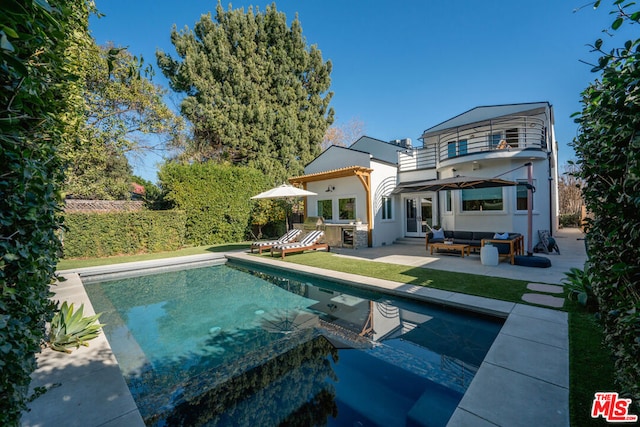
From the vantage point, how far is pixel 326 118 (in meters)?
25.5

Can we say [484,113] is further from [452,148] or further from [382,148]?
[382,148]

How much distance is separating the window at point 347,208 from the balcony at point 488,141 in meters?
3.66

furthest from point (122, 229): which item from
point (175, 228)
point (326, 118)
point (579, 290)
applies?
point (326, 118)

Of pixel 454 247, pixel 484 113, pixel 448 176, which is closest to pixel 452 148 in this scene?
pixel 484 113

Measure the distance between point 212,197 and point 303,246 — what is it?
23.6 ft

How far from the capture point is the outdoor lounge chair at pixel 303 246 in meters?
11.9

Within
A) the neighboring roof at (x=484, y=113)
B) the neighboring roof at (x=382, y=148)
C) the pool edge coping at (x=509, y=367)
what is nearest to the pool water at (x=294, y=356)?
the pool edge coping at (x=509, y=367)

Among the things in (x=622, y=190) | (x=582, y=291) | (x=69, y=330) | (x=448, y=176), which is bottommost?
(x=69, y=330)

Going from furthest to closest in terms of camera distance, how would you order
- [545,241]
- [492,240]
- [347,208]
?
[347,208], [545,241], [492,240]

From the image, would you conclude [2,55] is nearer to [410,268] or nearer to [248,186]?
[410,268]

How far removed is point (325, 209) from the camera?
54.5 ft

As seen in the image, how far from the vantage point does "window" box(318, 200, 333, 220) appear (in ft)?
53.4

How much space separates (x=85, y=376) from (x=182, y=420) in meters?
1.41

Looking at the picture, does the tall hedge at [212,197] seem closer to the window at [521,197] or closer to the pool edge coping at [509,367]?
the pool edge coping at [509,367]
